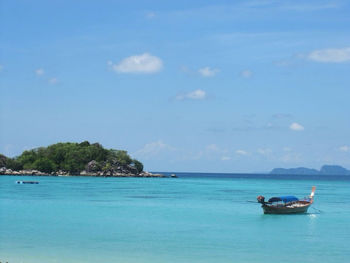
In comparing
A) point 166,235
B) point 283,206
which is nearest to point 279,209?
point 283,206

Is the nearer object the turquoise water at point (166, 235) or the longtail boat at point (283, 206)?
the turquoise water at point (166, 235)

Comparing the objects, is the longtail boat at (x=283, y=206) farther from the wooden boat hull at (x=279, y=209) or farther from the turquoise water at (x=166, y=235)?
the turquoise water at (x=166, y=235)

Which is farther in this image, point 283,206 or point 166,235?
point 283,206

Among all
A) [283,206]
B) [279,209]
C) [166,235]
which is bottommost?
[166,235]

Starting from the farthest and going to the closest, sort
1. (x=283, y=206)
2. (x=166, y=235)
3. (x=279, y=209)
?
(x=283, y=206), (x=279, y=209), (x=166, y=235)

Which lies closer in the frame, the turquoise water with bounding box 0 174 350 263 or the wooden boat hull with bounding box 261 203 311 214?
the turquoise water with bounding box 0 174 350 263

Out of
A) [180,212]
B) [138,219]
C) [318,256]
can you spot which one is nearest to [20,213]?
[138,219]

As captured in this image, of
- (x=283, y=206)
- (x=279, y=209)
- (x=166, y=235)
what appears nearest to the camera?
(x=166, y=235)

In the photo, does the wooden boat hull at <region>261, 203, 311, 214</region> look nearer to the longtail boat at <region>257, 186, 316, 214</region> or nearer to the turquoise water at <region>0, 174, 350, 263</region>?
the longtail boat at <region>257, 186, 316, 214</region>

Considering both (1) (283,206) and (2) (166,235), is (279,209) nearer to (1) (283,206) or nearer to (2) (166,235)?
(1) (283,206)

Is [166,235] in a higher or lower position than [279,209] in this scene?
lower

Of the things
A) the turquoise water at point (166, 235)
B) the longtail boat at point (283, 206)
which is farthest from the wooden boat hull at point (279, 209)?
the turquoise water at point (166, 235)

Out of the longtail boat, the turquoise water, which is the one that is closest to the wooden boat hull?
the longtail boat

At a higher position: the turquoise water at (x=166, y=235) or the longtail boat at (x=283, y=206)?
the longtail boat at (x=283, y=206)
